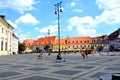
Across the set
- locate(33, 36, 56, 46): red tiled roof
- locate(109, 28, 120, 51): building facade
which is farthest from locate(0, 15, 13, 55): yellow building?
locate(33, 36, 56, 46): red tiled roof

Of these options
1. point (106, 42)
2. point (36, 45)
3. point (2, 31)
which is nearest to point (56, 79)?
point (2, 31)

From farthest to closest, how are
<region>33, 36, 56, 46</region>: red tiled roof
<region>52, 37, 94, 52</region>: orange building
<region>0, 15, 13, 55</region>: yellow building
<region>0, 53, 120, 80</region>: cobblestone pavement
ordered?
<region>33, 36, 56, 46</region>: red tiled roof, <region>52, 37, 94, 52</region>: orange building, <region>0, 15, 13, 55</region>: yellow building, <region>0, 53, 120, 80</region>: cobblestone pavement

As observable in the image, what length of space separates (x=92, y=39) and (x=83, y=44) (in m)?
6.18

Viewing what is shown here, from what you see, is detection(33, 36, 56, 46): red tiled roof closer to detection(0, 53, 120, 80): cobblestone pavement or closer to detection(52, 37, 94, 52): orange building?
detection(52, 37, 94, 52): orange building

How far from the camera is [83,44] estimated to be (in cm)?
15625

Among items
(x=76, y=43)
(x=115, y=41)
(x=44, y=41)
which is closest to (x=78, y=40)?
(x=76, y=43)

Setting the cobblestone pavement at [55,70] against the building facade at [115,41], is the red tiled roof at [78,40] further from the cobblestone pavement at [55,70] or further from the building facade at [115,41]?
the cobblestone pavement at [55,70]

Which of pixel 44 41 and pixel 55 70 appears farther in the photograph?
pixel 44 41

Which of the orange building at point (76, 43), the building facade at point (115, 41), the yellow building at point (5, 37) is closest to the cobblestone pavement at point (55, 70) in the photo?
the yellow building at point (5, 37)

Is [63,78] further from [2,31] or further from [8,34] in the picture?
[8,34]

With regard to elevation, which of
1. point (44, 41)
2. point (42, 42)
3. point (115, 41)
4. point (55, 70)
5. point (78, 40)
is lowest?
point (55, 70)

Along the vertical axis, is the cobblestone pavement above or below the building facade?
below

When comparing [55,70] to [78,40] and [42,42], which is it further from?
[42,42]

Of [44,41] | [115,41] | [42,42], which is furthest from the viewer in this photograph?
[42,42]
